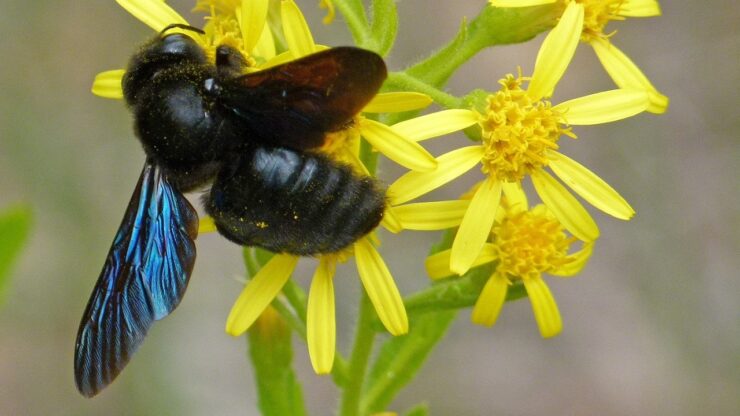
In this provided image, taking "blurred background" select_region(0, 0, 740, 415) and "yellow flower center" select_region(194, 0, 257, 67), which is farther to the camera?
"blurred background" select_region(0, 0, 740, 415)

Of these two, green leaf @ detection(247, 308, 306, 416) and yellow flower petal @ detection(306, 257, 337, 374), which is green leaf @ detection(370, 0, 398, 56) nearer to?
yellow flower petal @ detection(306, 257, 337, 374)

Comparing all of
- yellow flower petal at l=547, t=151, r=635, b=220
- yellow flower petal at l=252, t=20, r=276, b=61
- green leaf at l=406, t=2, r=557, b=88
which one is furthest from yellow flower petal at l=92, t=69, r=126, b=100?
yellow flower petal at l=547, t=151, r=635, b=220

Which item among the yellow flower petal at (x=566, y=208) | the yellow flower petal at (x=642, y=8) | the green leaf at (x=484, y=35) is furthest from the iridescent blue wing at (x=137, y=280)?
the yellow flower petal at (x=642, y=8)

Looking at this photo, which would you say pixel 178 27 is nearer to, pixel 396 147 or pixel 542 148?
pixel 396 147

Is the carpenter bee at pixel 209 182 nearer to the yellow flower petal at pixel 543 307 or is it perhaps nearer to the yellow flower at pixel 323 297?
the yellow flower at pixel 323 297

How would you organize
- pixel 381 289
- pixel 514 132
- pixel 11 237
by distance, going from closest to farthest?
pixel 381 289
pixel 514 132
pixel 11 237

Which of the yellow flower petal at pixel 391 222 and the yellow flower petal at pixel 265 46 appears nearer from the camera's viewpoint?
the yellow flower petal at pixel 391 222

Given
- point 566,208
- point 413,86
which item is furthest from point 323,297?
point 566,208

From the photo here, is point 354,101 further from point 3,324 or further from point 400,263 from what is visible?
point 3,324
